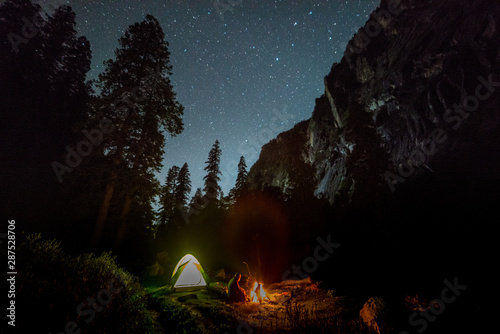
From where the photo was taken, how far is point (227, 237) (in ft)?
71.3

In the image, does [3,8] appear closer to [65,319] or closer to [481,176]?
[65,319]

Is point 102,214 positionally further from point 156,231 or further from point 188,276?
point 156,231

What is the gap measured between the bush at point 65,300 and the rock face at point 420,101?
1638 centimetres

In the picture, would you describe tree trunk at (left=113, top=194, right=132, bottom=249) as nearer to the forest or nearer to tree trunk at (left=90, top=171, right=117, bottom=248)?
the forest

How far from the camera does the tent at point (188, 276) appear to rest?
38.2 feet

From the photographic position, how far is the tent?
38.2 ft

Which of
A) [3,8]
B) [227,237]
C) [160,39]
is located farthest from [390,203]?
[3,8]

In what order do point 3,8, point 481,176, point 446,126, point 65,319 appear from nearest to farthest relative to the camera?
point 65,319 < point 3,8 < point 481,176 < point 446,126

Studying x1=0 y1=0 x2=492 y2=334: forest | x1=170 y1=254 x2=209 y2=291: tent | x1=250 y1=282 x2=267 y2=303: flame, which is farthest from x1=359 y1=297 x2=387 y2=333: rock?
x1=170 y1=254 x2=209 y2=291: tent

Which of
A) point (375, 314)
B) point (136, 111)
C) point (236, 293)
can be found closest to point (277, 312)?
point (236, 293)

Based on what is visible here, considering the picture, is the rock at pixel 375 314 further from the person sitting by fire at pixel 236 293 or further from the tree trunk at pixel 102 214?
the tree trunk at pixel 102 214

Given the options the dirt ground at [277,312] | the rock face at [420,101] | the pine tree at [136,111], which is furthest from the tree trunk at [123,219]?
the rock face at [420,101]

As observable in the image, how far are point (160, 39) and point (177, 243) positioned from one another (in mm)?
19696

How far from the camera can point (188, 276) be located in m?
11.9
